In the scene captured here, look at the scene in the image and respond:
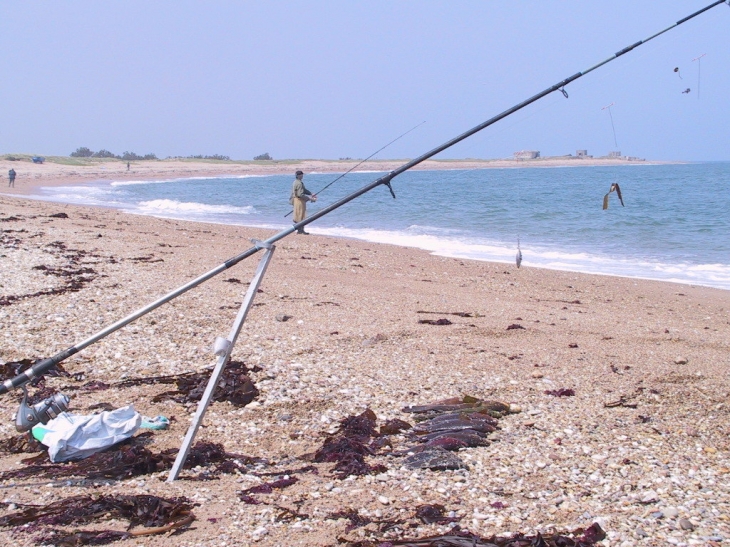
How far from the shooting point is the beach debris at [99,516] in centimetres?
350

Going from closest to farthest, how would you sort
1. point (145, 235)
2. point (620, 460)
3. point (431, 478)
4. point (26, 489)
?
point (26, 489), point (431, 478), point (620, 460), point (145, 235)

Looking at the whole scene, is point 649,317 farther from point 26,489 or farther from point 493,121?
point 26,489

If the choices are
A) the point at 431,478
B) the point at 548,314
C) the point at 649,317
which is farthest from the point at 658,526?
the point at 649,317

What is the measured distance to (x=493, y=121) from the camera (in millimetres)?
4777

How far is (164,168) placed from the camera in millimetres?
79875

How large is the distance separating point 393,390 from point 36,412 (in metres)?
2.83

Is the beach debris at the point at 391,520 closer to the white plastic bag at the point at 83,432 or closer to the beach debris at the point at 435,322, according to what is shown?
the white plastic bag at the point at 83,432

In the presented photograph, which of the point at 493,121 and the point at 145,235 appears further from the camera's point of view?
the point at 145,235

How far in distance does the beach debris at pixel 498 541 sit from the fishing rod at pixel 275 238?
1.78m

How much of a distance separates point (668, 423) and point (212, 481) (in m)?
3.46

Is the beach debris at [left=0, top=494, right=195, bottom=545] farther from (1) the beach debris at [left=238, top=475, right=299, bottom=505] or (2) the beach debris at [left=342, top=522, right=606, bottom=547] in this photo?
(2) the beach debris at [left=342, top=522, right=606, bottom=547]

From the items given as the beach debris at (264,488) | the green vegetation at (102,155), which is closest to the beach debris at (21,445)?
the beach debris at (264,488)

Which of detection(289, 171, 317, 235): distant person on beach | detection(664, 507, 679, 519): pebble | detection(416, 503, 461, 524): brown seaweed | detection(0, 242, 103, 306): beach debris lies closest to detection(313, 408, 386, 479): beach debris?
detection(416, 503, 461, 524): brown seaweed

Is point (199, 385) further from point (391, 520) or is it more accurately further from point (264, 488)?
point (391, 520)
